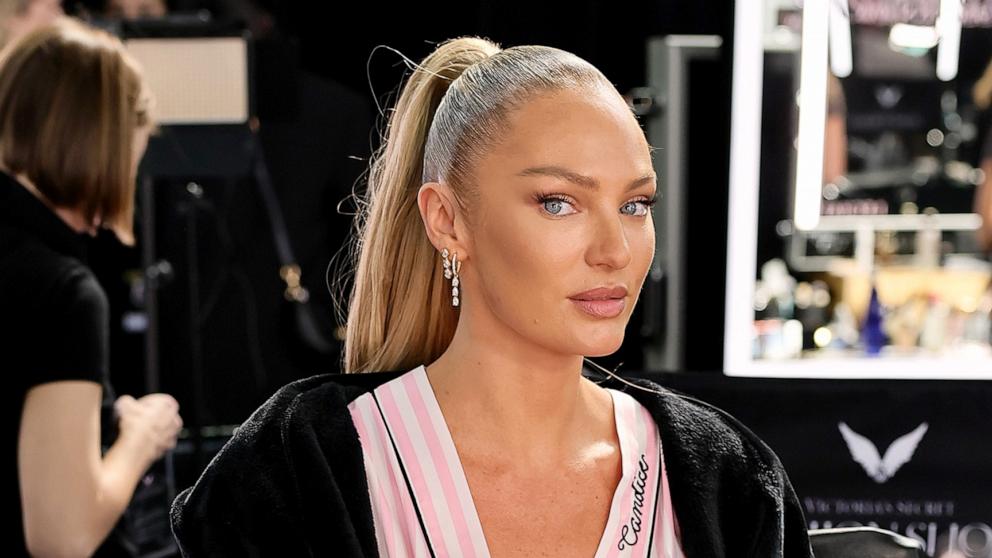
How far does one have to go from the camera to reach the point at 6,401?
191cm

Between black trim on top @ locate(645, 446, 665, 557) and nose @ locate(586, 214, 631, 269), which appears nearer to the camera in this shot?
nose @ locate(586, 214, 631, 269)

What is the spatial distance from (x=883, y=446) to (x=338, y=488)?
0.91 metres

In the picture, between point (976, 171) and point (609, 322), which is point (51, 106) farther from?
point (976, 171)

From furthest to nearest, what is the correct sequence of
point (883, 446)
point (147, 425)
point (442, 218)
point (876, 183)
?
point (876, 183)
point (147, 425)
point (883, 446)
point (442, 218)

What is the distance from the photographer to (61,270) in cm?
196

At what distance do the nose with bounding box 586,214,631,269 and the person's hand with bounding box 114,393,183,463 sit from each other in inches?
46.7

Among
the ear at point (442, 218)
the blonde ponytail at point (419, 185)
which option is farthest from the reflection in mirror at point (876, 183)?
the ear at point (442, 218)

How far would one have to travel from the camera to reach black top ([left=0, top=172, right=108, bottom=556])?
190 centimetres

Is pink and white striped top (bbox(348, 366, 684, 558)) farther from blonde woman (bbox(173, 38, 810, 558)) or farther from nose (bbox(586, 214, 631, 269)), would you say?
nose (bbox(586, 214, 631, 269))

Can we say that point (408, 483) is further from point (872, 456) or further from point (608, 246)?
point (872, 456)

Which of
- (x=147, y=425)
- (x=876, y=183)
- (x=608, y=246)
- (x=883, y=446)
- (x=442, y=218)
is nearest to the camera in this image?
(x=608, y=246)

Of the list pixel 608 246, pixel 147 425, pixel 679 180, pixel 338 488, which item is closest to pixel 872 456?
pixel 608 246

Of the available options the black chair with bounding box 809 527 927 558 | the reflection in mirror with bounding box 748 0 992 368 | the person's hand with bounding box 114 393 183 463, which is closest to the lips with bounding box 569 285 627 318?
the black chair with bounding box 809 527 927 558

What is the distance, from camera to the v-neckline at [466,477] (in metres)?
1.34
